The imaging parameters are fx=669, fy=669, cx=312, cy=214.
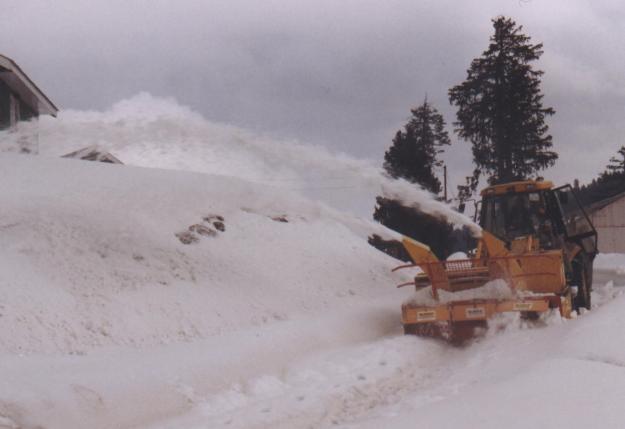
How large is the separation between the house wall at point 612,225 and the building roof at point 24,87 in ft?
107

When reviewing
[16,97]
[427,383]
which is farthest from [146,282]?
[16,97]

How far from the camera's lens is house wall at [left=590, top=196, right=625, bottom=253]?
134ft

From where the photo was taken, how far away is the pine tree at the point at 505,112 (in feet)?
128

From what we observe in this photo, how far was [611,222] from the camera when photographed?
135 ft

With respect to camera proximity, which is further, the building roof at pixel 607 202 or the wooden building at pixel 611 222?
the wooden building at pixel 611 222

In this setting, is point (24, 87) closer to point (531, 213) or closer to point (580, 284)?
point (531, 213)

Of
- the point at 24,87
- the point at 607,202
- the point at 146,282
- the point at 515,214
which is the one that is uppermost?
the point at 24,87

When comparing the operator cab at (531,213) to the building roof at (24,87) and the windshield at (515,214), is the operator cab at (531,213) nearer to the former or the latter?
the windshield at (515,214)

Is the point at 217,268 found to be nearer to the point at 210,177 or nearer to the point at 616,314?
the point at 210,177

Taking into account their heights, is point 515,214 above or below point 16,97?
below

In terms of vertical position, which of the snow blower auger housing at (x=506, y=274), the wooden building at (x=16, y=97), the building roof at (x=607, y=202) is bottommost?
the snow blower auger housing at (x=506, y=274)

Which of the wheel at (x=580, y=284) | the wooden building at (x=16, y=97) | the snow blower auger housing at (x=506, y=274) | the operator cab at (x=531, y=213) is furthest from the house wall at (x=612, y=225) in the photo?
the wooden building at (x=16, y=97)

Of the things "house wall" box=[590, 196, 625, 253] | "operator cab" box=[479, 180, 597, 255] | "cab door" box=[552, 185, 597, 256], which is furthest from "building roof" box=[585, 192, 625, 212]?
"operator cab" box=[479, 180, 597, 255]

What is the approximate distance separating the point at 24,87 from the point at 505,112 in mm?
27948
